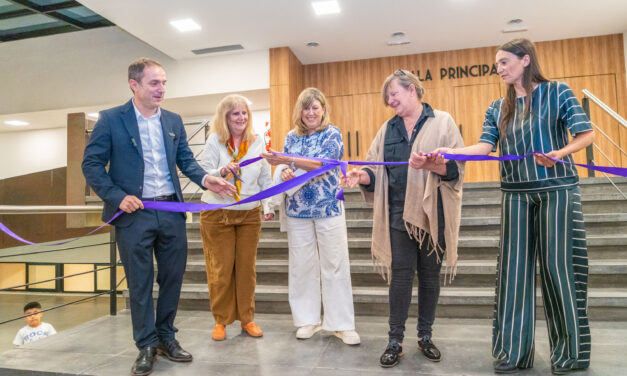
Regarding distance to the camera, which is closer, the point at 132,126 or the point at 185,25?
the point at 132,126

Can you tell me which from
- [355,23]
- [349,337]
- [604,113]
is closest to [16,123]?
[355,23]

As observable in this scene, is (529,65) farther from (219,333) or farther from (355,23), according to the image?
(355,23)

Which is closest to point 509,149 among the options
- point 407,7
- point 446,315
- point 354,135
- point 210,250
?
point 446,315

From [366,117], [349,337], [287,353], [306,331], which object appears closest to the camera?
[287,353]

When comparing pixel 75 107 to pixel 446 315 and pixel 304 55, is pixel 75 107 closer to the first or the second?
pixel 304 55

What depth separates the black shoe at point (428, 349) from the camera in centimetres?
209

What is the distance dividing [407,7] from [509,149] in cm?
400

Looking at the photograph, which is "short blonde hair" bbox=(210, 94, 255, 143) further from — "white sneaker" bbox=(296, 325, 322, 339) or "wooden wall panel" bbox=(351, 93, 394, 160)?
"wooden wall panel" bbox=(351, 93, 394, 160)

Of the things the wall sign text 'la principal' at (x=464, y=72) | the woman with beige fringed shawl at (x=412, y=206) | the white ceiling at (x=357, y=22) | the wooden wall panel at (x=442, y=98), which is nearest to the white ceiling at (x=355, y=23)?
the white ceiling at (x=357, y=22)

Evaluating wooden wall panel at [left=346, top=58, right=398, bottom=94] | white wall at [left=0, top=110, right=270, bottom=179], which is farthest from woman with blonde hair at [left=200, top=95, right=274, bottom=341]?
white wall at [left=0, top=110, right=270, bottom=179]

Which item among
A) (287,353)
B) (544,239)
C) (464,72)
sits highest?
(464,72)

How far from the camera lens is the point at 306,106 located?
2.48m

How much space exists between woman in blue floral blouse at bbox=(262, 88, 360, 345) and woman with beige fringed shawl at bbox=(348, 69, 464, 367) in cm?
33

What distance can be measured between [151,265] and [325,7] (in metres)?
4.26
